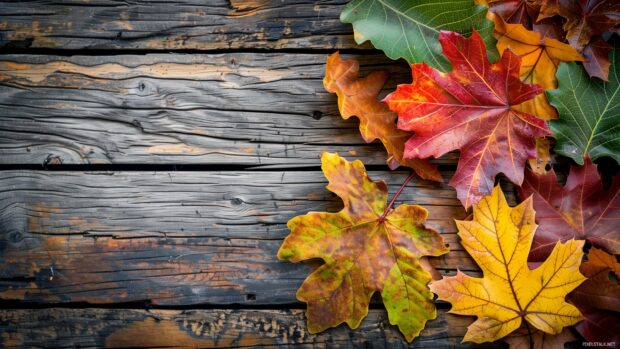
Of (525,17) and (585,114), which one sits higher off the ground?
(525,17)

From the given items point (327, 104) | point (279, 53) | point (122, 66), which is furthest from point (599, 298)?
point (122, 66)

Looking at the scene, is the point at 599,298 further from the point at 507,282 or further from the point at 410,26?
the point at 410,26

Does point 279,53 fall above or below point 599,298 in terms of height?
above

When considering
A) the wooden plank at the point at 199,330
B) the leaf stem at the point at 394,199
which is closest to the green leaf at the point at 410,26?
the leaf stem at the point at 394,199

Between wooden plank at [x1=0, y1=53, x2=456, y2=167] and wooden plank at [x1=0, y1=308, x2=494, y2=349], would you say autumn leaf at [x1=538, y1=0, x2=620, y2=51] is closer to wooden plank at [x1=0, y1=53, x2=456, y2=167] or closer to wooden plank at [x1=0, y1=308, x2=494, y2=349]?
wooden plank at [x1=0, y1=53, x2=456, y2=167]

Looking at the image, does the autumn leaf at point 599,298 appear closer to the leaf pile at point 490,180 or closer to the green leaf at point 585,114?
the leaf pile at point 490,180

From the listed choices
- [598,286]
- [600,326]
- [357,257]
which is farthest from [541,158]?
[357,257]

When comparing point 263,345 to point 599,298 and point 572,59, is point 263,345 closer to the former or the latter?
point 599,298
